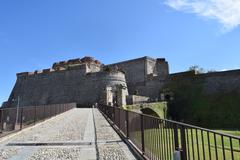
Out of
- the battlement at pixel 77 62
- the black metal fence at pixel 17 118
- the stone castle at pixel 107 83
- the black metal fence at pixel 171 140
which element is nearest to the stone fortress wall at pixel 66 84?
the stone castle at pixel 107 83

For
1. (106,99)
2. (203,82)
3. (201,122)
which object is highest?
(203,82)

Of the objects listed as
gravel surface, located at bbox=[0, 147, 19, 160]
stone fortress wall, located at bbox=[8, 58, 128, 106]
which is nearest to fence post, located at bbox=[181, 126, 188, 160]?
gravel surface, located at bbox=[0, 147, 19, 160]

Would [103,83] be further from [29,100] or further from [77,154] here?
[77,154]

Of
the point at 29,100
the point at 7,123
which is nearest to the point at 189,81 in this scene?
the point at 29,100

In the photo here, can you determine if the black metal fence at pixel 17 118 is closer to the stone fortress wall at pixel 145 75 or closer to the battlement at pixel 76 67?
the stone fortress wall at pixel 145 75

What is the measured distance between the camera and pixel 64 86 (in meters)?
51.1

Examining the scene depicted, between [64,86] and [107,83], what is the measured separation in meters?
9.53

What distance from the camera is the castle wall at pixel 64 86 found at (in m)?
47.7

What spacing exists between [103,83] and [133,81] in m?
8.16

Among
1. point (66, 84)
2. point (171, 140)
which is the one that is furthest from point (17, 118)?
point (66, 84)

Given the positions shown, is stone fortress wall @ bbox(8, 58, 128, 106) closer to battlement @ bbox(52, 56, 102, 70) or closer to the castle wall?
the castle wall

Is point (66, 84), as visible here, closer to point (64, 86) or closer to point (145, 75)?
point (64, 86)

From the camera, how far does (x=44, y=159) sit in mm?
5852

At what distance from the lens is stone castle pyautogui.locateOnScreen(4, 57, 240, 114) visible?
142 ft
